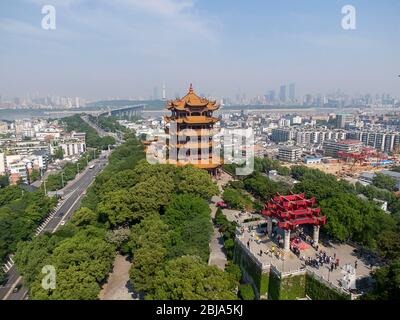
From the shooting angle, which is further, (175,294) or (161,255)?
(161,255)

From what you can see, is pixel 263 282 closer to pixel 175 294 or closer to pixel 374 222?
pixel 175 294

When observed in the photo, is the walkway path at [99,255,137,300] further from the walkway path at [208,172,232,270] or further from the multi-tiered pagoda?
the multi-tiered pagoda

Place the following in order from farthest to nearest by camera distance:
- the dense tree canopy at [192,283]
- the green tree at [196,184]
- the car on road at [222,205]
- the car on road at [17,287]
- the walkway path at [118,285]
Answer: the car on road at [222,205] → the green tree at [196,184] → the car on road at [17,287] → the walkway path at [118,285] → the dense tree canopy at [192,283]

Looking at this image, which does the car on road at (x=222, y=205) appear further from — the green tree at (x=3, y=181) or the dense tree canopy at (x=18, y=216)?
the green tree at (x=3, y=181)

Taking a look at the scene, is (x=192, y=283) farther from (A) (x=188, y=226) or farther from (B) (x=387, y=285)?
(B) (x=387, y=285)

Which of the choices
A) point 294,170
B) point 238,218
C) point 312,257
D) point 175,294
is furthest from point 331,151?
point 175,294

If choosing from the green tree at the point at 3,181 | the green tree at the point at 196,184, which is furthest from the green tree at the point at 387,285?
the green tree at the point at 3,181

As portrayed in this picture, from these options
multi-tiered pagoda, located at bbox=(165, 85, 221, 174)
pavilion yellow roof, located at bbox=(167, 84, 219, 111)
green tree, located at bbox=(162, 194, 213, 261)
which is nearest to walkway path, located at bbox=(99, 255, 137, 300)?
green tree, located at bbox=(162, 194, 213, 261)
